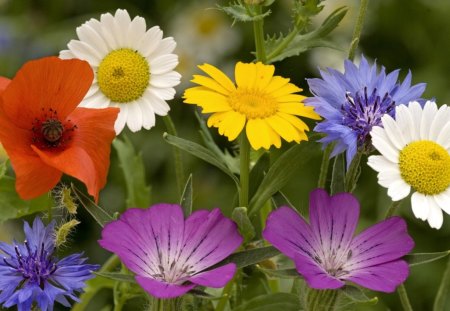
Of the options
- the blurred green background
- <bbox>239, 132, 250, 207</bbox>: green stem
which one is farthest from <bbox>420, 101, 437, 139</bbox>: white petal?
the blurred green background

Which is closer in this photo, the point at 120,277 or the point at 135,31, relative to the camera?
the point at 120,277

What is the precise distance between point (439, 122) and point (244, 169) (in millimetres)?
118

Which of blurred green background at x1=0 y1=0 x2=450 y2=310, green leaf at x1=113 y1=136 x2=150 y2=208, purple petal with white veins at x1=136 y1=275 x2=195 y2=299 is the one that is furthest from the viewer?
blurred green background at x1=0 y1=0 x2=450 y2=310

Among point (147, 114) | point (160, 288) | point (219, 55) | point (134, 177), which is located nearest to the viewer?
point (160, 288)

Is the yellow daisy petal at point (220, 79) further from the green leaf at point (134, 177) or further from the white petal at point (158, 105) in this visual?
the green leaf at point (134, 177)

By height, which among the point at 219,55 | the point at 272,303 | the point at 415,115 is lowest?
the point at 272,303

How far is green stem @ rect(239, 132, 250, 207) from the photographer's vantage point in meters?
0.57

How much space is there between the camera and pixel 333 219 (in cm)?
54

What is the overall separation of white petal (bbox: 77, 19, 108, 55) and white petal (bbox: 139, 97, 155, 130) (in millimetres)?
44

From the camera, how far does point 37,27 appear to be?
1.38 metres

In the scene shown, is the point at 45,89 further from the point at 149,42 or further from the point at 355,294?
the point at 355,294

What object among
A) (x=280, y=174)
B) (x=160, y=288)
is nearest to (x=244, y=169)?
(x=280, y=174)

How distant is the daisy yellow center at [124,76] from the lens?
601 millimetres

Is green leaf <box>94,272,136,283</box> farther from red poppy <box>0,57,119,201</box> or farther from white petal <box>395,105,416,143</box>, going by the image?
white petal <box>395,105,416,143</box>
